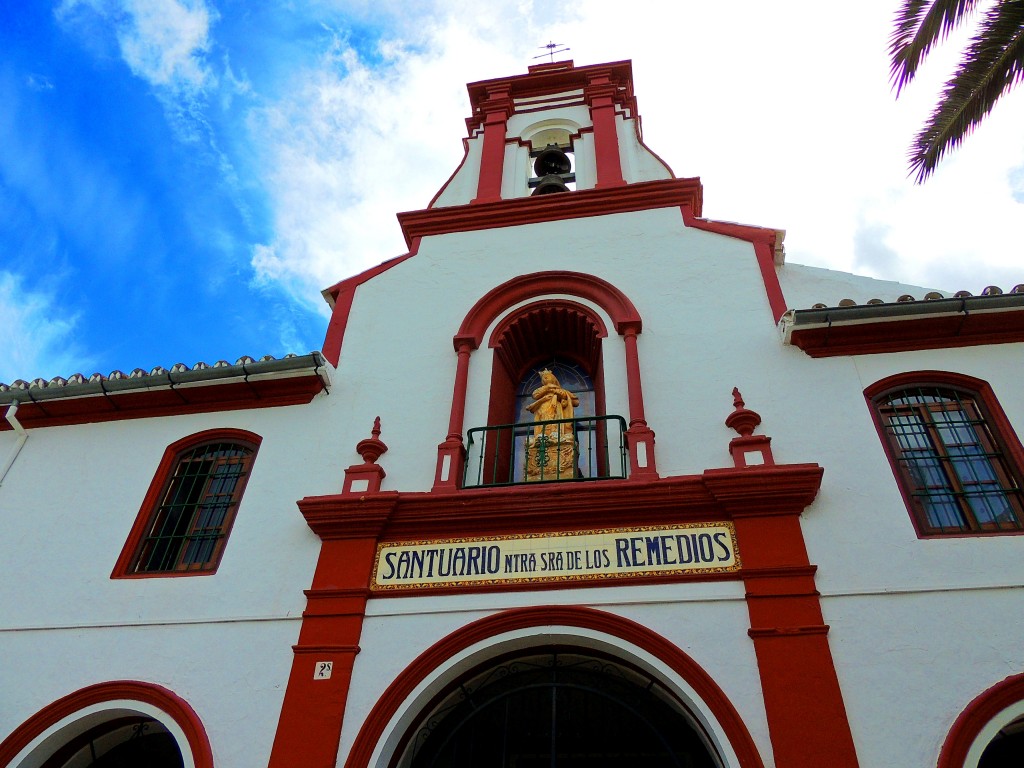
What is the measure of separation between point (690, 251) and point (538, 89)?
5.30 m

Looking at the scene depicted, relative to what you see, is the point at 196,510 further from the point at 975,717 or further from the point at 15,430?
the point at 975,717

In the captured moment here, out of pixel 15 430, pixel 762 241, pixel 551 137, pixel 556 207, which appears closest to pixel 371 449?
pixel 556 207

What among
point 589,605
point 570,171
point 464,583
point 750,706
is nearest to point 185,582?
point 464,583

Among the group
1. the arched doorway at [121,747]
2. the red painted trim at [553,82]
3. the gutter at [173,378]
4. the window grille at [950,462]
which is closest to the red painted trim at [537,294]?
the gutter at [173,378]

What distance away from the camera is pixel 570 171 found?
11961 millimetres

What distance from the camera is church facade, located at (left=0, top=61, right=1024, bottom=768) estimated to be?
5.95 metres

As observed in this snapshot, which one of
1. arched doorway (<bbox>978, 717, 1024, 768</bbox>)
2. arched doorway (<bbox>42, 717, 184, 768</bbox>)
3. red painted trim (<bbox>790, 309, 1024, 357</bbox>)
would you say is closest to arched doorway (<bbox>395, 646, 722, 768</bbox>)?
arched doorway (<bbox>978, 717, 1024, 768</bbox>)

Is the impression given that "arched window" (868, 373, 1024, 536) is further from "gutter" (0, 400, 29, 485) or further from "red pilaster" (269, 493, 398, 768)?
"gutter" (0, 400, 29, 485)

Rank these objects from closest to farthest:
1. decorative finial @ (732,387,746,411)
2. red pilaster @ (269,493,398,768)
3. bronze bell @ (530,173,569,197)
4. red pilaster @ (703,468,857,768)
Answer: red pilaster @ (703,468,857,768) < red pilaster @ (269,493,398,768) < decorative finial @ (732,387,746,411) < bronze bell @ (530,173,569,197)

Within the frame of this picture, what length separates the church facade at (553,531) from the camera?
5.95 metres

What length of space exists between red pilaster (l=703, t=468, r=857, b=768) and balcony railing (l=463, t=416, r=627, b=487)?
127 cm

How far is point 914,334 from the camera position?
7.72 meters

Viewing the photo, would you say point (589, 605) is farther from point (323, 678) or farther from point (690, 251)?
→ point (690, 251)

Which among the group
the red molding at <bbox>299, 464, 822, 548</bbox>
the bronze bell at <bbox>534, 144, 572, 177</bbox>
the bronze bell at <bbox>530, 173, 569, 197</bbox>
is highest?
the bronze bell at <bbox>534, 144, 572, 177</bbox>
